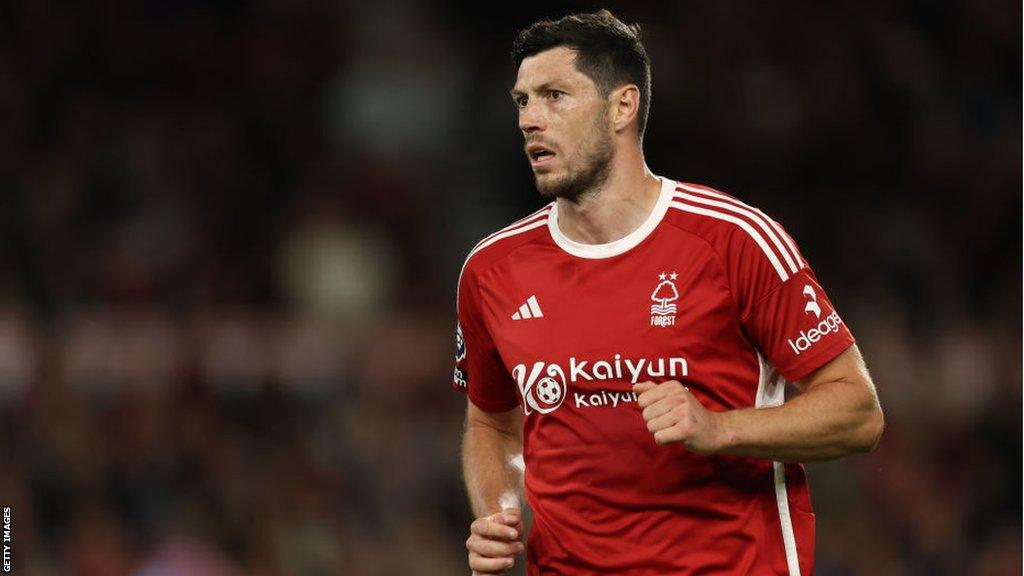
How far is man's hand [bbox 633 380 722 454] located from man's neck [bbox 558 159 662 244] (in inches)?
27.1

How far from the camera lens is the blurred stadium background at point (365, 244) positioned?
7.77 m

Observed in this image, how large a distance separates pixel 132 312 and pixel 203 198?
121cm

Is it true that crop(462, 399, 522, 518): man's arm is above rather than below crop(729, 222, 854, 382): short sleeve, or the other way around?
below

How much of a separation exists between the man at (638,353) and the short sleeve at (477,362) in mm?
113

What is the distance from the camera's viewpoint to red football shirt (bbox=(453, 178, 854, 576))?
373 centimetres

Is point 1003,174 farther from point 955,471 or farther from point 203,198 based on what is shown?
point 203,198

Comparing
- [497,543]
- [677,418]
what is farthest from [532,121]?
[497,543]

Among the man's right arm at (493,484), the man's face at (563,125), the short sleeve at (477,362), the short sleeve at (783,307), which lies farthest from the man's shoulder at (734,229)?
the man's right arm at (493,484)

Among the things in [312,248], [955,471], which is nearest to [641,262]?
[955,471]

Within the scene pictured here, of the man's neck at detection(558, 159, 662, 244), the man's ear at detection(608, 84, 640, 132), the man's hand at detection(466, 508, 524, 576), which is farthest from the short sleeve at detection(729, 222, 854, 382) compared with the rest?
the man's hand at detection(466, 508, 524, 576)

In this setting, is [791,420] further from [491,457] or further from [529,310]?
[491,457]

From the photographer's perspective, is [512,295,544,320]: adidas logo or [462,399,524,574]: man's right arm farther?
[512,295,544,320]: adidas logo

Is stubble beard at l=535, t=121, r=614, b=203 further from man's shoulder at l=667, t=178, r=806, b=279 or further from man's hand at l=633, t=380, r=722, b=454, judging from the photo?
man's hand at l=633, t=380, r=722, b=454

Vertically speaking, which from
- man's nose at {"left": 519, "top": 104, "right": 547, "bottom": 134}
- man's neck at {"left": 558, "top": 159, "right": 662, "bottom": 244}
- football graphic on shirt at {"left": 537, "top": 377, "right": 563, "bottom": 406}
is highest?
man's nose at {"left": 519, "top": 104, "right": 547, "bottom": 134}
